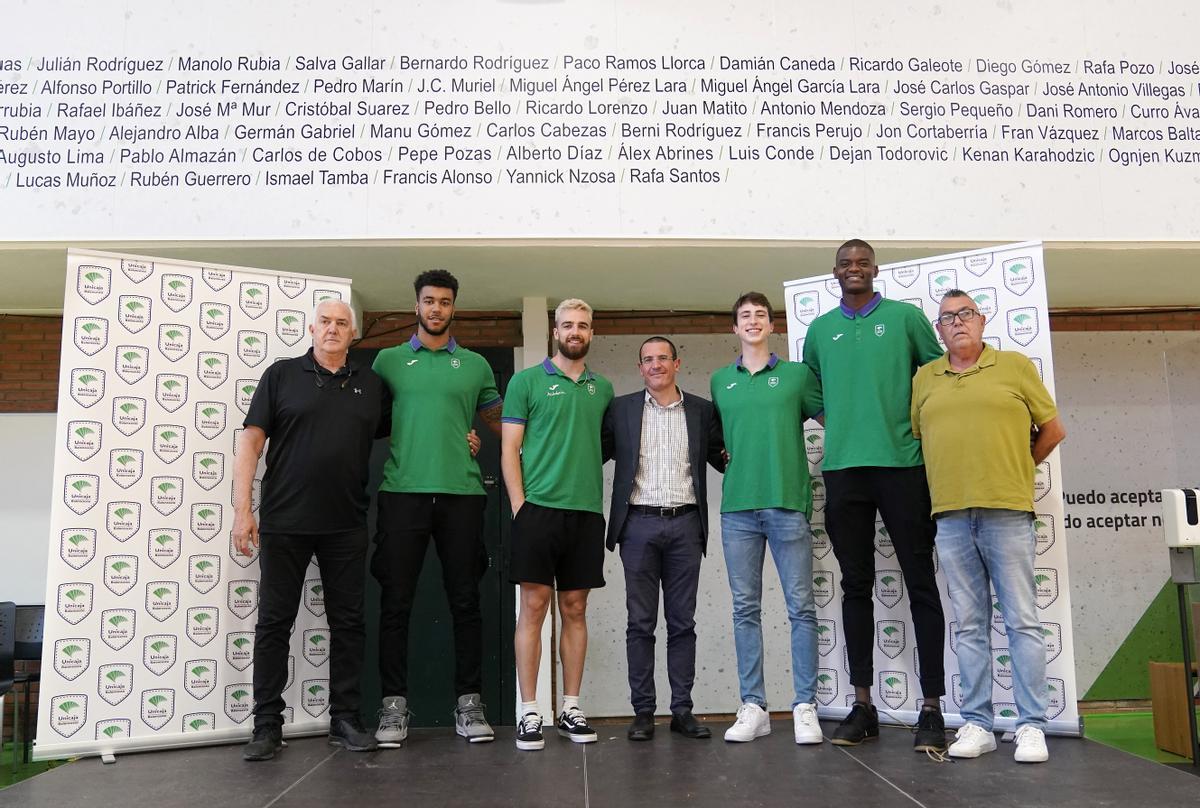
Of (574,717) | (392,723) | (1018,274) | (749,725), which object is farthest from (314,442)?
(1018,274)

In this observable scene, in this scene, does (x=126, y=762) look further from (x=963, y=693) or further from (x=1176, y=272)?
(x=1176, y=272)

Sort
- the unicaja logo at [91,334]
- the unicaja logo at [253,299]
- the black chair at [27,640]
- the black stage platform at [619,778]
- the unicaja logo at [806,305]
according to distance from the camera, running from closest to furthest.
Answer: the black stage platform at [619,778], the unicaja logo at [91,334], the unicaja logo at [253,299], the unicaja logo at [806,305], the black chair at [27,640]

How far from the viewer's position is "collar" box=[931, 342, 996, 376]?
331 centimetres

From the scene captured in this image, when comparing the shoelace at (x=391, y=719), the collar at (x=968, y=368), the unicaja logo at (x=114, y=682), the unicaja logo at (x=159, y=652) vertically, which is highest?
the collar at (x=968, y=368)

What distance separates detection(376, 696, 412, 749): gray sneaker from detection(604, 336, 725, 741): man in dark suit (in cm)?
93

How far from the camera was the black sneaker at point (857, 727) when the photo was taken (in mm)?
3432

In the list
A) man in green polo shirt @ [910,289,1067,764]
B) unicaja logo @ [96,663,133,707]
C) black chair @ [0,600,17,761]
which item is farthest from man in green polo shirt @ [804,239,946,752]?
black chair @ [0,600,17,761]

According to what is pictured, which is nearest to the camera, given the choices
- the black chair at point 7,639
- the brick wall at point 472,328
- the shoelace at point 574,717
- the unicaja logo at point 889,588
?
the shoelace at point 574,717

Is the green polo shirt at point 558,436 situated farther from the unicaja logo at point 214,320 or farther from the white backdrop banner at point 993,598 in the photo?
the unicaja logo at point 214,320

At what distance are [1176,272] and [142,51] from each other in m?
6.25

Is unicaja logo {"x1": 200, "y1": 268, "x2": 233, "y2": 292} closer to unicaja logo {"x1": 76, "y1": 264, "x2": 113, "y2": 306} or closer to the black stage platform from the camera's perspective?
unicaja logo {"x1": 76, "y1": 264, "x2": 113, "y2": 306}

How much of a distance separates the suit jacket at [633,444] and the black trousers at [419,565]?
1.90ft

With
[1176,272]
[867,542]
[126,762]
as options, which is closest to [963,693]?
[867,542]

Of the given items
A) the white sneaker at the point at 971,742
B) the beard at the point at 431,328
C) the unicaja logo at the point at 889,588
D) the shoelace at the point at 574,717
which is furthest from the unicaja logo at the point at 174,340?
the white sneaker at the point at 971,742
